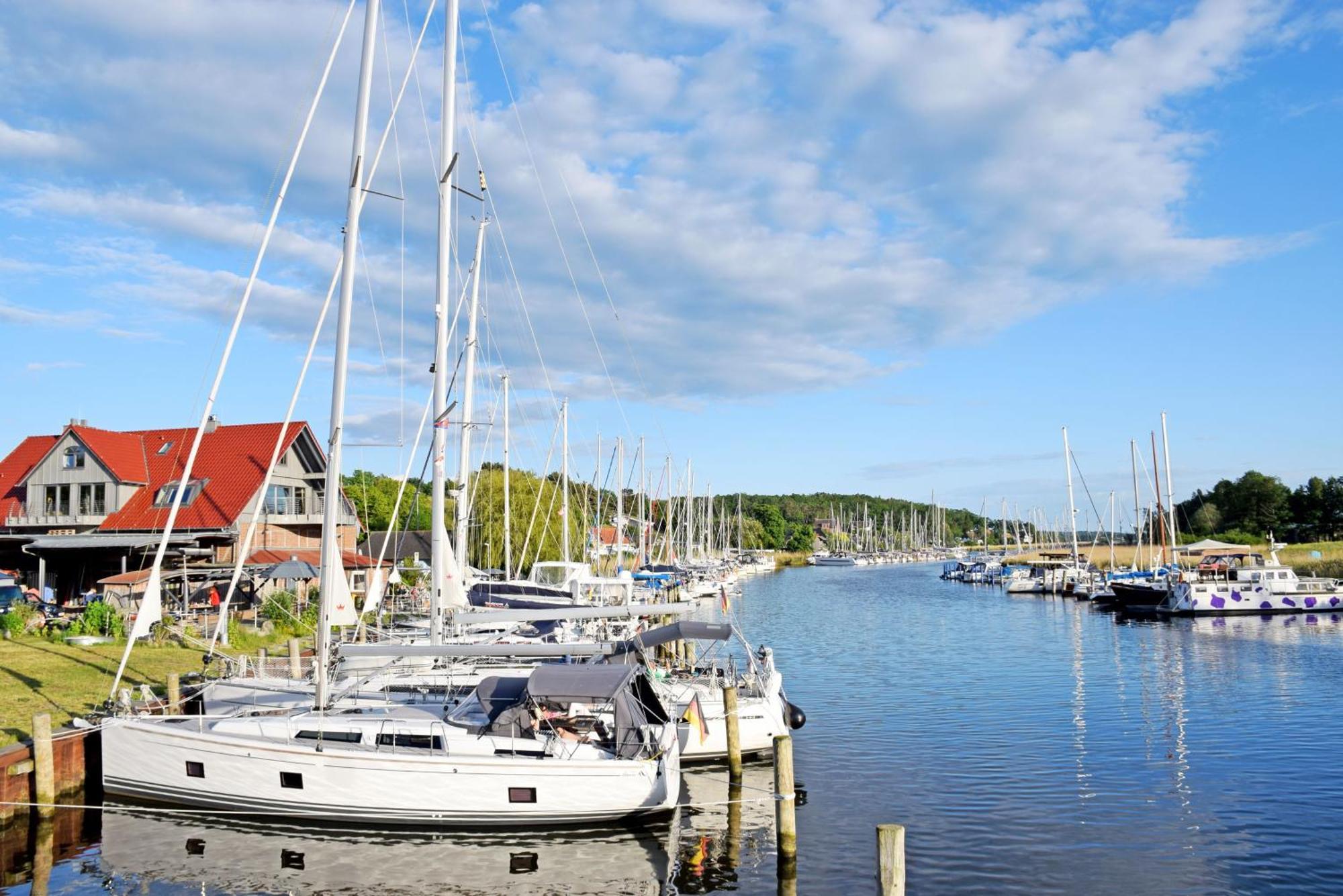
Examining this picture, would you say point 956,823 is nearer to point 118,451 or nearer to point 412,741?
point 412,741

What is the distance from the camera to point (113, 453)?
184 feet

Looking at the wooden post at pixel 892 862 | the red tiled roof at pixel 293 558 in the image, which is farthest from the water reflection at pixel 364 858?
the red tiled roof at pixel 293 558

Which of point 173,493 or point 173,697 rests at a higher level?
point 173,493

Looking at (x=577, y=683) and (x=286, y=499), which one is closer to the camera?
(x=577, y=683)

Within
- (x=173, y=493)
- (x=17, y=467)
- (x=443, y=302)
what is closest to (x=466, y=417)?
(x=443, y=302)

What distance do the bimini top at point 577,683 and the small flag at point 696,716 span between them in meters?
4.65

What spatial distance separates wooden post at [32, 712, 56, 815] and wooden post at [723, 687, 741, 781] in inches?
601

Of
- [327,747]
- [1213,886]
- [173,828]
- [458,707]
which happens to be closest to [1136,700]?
[1213,886]

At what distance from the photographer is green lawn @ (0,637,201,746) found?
2487 centimetres

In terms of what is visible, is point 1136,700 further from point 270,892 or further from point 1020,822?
point 270,892

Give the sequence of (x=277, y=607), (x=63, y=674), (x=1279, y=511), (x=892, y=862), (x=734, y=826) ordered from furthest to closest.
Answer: (x=1279, y=511) → (x=277, y=607) → (x=63, y=674) → (x=734, y=826) → (x=892, y=862)

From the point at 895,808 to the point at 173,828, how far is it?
1614 centimetres

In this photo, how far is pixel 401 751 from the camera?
68.1 ft

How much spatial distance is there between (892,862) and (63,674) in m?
26.7
